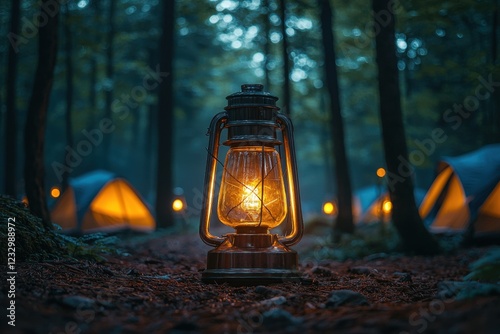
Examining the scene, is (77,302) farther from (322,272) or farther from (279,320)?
(322,272)

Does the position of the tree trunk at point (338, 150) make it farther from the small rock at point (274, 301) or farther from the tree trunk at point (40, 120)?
the small rock at point (274, 301)

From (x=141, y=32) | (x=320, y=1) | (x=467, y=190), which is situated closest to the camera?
(x=467, y=190)

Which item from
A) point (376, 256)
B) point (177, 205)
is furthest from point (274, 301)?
point (177, 205)

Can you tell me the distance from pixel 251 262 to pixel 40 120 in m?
3.85

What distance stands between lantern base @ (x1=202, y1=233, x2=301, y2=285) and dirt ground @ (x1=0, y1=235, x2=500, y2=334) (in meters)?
0.11

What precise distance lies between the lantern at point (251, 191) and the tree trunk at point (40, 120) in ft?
8.87

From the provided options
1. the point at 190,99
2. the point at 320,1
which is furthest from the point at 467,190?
the point at 190,99

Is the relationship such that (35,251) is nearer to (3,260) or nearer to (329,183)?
(3,260)

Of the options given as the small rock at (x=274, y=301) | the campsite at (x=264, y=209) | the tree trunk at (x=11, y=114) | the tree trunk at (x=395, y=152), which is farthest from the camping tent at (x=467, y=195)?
the tree trunk at (x=11, y=114)

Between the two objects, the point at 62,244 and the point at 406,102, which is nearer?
the point at 62,244

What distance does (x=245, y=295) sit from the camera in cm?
432

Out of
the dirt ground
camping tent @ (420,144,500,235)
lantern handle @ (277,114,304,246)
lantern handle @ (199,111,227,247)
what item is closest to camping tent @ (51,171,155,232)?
camping tent @ (420,144,500,235)

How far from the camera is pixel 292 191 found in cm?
514

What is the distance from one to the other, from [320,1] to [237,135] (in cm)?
1139
